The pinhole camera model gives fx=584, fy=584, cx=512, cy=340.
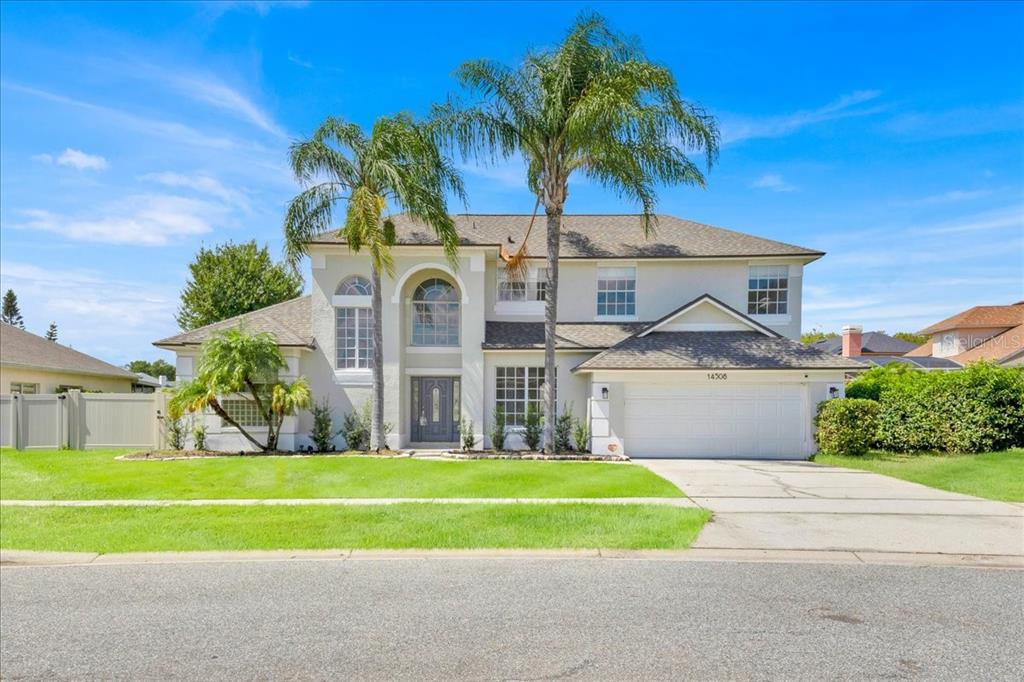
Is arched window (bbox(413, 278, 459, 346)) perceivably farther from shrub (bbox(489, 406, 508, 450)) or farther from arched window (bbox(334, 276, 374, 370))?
shrub (bbox(489, 406, 508, 450))

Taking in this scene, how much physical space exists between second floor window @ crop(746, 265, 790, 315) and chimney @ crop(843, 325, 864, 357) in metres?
21.3

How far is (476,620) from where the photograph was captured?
5.54m

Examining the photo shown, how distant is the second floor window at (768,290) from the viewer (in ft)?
65.6

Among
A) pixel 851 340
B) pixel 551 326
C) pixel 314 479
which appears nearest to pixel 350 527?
pixel 314 479

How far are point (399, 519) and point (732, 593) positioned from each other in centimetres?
506

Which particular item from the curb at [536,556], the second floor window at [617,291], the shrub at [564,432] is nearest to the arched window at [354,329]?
the shrub at [564,432]

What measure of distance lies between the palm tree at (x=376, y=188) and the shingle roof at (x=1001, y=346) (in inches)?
1244

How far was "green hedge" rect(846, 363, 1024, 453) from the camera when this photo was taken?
15258 millimetres

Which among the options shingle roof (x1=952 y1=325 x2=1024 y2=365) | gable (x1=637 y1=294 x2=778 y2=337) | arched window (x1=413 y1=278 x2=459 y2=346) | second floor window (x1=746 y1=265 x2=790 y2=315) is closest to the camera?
gable (x1=637 y1=294 x2=778 y2=337)

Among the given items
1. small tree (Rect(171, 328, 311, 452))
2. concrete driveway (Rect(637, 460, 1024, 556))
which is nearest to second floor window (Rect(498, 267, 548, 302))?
small tree (Rect(171, 328, 311, 452))

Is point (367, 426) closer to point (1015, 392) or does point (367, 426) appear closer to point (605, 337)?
point (605, 337)

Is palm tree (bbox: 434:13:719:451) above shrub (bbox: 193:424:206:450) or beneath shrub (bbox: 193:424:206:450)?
above

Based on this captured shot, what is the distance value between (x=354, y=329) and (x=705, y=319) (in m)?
11.3

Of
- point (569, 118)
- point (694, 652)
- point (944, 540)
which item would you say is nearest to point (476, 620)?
point (694, 652)
